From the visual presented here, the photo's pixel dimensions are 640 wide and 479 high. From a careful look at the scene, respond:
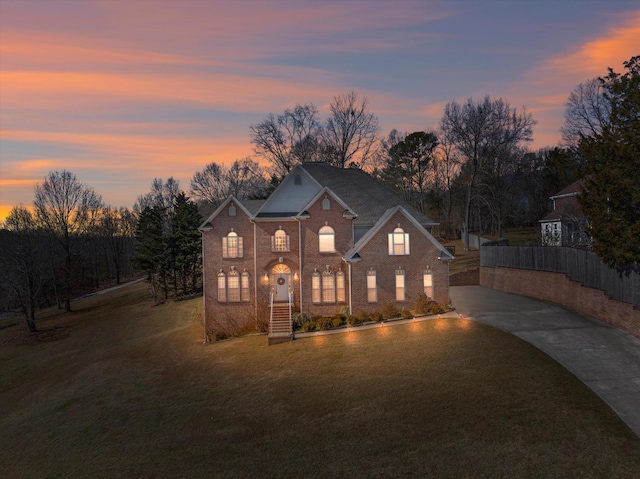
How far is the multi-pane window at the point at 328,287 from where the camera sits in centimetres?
2908

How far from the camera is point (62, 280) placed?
5628 centimetres

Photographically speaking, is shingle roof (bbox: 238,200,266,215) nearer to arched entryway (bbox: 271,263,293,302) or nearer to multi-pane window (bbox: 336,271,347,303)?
arched entryway (bbox: 271,263,293,302)

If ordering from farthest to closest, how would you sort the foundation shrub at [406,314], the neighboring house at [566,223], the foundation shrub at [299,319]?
the neighboring house at [566,223], the foundation shrub at [299,319], the foundation shrub at [406,314]

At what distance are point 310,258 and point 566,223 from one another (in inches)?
1288

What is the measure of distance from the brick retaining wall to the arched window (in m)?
15.4

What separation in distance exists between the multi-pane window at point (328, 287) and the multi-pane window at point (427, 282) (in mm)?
6440

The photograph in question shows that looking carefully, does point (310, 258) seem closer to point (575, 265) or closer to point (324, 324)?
point (324, 324)

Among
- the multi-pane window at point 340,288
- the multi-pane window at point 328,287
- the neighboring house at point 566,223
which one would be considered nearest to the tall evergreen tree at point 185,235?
the multi-pane window at point 328,287

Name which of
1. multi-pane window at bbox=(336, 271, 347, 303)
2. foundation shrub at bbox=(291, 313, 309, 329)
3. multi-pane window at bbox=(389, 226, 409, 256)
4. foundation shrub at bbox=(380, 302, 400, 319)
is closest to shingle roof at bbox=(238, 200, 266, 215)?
multi-pane window at bbox=(336, 271, 347, 303)

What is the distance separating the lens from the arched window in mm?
29406

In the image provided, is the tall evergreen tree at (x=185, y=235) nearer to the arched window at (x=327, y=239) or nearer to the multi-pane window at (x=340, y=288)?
the arched window at (x=327, y=239)

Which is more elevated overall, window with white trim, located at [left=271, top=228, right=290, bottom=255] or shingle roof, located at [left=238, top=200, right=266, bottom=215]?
shingle roof, located at [left=238, top=200, right=266, bottom=215]

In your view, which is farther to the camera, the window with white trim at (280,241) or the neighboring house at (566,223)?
the neighboring house at (566,223)

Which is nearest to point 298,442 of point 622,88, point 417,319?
point 417,319
